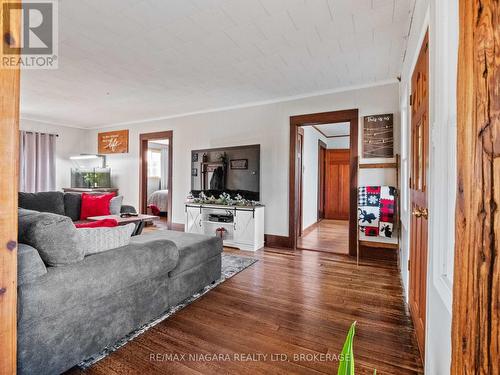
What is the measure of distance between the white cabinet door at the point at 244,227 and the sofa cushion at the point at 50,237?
2.85m

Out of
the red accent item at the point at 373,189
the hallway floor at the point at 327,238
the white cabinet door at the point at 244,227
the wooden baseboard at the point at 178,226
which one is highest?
the red accent item at the point at 373,189

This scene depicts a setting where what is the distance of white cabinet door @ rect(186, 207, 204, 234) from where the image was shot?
15.3ft

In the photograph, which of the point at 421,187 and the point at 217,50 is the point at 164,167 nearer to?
the point at 217,50

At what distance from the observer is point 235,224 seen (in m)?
4.33

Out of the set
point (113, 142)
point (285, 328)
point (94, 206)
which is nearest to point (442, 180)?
point (285, 328)

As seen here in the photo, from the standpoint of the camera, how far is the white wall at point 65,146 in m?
6.37

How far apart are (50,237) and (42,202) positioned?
3.54m

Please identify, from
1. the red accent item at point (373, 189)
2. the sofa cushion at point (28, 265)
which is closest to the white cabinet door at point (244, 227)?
the red accent item at point (373, 189)

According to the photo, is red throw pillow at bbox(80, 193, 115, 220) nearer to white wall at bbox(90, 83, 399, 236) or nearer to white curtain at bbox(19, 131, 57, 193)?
white wall at bbox(90, 83, 399, 236)

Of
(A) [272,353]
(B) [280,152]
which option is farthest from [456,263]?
(B) [280,152]

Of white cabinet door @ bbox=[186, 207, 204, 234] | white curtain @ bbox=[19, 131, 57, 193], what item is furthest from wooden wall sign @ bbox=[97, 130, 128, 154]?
white cabinet door @ bbox=[186, 207, 204, 234]

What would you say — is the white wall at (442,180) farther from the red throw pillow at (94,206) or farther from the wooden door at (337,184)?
the wooden door at (337,184)

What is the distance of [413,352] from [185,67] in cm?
350

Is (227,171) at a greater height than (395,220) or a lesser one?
greater
